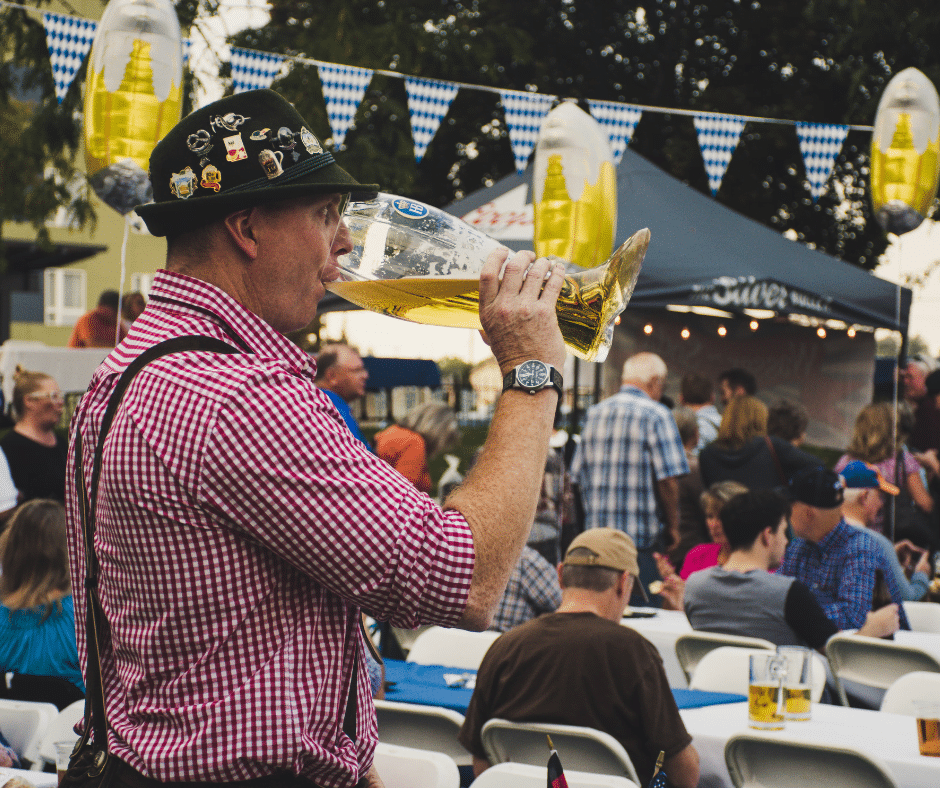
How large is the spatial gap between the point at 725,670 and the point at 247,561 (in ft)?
10.3

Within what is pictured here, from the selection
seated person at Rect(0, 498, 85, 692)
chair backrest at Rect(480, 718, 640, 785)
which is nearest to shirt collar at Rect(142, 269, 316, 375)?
chair backrest at Rect(480, 718, 640, 785)

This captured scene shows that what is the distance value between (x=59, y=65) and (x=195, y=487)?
5.37 m

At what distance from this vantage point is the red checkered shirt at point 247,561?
1.12m

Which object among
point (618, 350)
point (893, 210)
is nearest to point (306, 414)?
point (893, 210)

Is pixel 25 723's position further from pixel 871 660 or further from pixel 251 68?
pixel 251 68

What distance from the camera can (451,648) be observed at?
4504mm

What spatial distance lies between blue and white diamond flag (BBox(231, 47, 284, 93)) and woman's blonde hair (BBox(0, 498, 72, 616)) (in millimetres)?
3754

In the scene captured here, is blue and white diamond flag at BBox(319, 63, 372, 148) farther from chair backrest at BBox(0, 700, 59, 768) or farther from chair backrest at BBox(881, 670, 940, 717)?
chair backrest at BBox(881, 670, 940, 717)

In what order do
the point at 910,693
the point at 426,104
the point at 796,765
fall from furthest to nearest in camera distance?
the point at 426,104, the point at 910,693, the point at 796,765

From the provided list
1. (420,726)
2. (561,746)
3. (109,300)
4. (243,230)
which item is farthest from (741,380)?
(243,230)

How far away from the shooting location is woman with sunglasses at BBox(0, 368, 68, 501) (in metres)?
5.77

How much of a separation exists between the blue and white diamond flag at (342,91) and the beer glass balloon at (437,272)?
5898 mm

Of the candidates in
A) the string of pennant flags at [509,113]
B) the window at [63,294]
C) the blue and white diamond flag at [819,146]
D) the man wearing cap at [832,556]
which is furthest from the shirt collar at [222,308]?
the window at [63,294]

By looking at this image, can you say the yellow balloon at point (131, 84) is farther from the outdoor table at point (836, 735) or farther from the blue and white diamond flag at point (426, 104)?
the blue and white diamond flag at point (426, 104)
